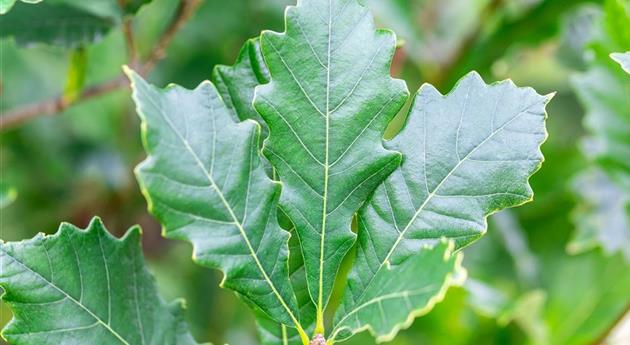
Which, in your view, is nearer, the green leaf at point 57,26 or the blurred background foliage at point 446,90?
the green leaf at point 57,26

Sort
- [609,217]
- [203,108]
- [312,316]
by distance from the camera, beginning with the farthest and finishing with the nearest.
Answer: [609,217] → [312,316] → [203,108]

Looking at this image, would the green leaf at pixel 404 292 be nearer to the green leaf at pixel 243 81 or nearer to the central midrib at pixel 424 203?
the central midrib at pixel 424 203

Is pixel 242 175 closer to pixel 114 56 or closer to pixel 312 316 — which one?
pixel 312 316

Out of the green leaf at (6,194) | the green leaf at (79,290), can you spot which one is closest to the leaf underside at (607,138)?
the green leaf at (79,290)

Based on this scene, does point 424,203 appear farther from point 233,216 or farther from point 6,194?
point 6,194

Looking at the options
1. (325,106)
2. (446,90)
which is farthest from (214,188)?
(446,90)

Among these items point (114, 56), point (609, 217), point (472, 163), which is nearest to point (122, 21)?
point (472, 163)
